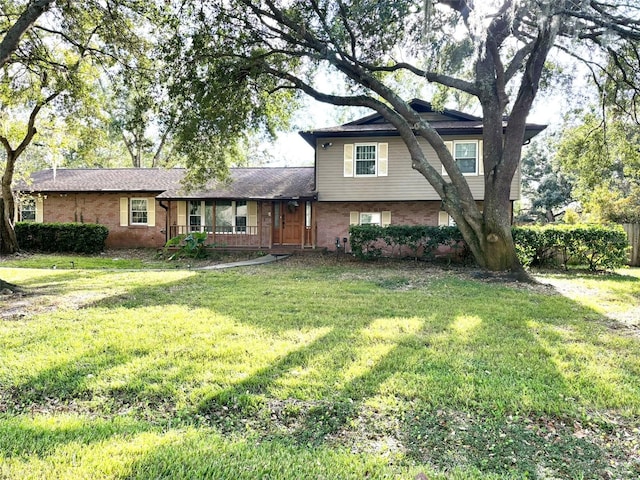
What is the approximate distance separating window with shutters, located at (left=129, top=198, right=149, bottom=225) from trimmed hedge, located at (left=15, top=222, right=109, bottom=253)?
186cm

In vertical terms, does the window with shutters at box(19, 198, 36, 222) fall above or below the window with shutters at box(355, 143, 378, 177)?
below

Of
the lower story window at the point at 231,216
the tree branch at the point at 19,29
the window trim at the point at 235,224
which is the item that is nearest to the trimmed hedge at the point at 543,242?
the window trim at the point at 235,224

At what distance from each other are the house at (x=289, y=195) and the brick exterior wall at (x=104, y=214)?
0.16 ft

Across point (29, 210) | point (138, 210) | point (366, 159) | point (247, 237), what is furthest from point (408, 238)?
point (29, 210)

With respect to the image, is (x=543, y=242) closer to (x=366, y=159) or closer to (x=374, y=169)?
(x=374, y=169)

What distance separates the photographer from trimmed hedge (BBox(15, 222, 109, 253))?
16375 millimetres

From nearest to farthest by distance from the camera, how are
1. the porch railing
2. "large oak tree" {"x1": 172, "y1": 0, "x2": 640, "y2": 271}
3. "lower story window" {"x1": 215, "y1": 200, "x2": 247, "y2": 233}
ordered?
"large oak tree" {"x1": 172, "y1": 0, "x2": 640, "y2": 271} → the porch railing → "lower story window" {"x1": 215, "y1": 200, "x2": 247, "y2": 233}

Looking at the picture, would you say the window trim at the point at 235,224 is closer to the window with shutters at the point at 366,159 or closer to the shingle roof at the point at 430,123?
the shingle roof at the point at 430,123

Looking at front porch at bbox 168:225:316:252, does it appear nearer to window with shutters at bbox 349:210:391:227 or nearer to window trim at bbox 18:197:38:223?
window with shutters at bbox 349:210:391:227

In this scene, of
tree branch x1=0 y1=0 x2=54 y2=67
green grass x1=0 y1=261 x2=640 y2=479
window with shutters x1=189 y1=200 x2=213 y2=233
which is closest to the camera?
green grass x1=0 y1=261 x2=640 y2=479

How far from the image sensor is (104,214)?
1858 cm

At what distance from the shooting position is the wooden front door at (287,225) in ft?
56.6

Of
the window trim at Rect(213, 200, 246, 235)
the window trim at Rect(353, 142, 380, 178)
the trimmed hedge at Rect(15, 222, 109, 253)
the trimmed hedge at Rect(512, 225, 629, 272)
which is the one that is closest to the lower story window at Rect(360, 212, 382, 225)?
the window trim at Rect(353, 142, 380, 178)

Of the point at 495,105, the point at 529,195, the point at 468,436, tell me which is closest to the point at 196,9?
the point at 495,105
